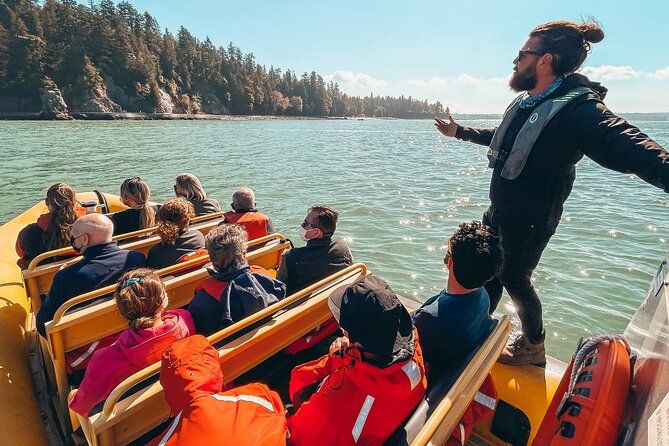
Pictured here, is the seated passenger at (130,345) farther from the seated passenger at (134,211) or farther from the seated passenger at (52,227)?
the seated passenger at (134,211)

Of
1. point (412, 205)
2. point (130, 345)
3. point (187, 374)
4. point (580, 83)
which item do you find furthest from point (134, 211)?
point (412, 205)

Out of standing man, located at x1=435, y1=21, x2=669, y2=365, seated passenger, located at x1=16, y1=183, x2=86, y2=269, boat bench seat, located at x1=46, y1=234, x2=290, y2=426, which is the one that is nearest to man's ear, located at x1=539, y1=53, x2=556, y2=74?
standing man, located at x1=435, y1=21, x2=669, y2=365

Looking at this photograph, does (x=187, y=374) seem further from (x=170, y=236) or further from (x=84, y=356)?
(x=170, y=236)

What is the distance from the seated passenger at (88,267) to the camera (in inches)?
108

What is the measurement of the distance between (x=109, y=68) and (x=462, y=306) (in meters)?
89.5

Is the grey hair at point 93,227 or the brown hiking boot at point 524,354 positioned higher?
the grey hair at point 93,227

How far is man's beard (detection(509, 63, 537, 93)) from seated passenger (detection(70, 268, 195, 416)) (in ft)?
8.50

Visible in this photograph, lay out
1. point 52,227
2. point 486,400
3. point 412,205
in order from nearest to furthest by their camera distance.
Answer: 1. point 486,400
2. point 52,227
3. point 412,205

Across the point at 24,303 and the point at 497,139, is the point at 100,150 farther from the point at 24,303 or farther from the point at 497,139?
the point at 497,139

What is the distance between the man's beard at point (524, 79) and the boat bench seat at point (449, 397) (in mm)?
1566

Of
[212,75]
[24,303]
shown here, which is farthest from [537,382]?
[212,75]

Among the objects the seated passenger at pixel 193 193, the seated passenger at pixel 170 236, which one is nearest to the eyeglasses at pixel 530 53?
the seated passenger at pixel 170 236

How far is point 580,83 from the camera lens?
221cm

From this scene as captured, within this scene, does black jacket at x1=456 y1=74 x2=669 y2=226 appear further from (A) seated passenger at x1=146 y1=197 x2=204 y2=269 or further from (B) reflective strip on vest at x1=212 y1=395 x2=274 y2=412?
(A) seated passenger at x1=146 y1=197 x2=204 y2=269
